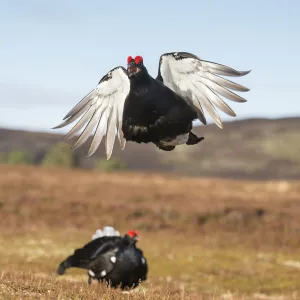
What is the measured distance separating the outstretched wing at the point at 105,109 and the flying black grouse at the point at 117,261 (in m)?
5.91

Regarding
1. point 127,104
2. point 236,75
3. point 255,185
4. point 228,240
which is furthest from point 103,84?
point 255,185

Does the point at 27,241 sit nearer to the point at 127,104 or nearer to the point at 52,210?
the point at 52,210

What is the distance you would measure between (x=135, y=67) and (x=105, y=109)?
4.80 feet

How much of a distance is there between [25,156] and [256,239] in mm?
49377

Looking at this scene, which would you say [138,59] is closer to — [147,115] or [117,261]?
[147,115]

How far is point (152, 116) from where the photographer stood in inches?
439

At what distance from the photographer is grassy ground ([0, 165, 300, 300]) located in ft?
91.1

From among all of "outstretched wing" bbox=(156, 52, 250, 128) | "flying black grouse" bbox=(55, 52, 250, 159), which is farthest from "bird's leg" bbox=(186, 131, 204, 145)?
"outstretched wing" bbox=(156, 52, 250, 128)

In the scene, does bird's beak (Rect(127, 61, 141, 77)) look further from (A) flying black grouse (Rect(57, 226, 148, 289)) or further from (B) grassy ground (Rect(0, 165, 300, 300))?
(B) grassy ground (Rect(0, 165, 300, 300))

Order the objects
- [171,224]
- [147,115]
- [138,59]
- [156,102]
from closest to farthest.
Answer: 1. [147,115]
2. [156,102]
3. [138,59]
4. [171,224]

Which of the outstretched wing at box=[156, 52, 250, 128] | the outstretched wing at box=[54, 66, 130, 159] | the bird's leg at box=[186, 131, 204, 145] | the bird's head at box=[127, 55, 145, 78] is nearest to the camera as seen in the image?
the bird's head at box=[127, 55, 145, 78]

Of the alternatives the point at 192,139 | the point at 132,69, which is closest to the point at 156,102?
the point at 132,69

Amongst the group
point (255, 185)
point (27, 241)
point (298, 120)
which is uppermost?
point (298, 120)

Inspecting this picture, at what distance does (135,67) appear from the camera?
1136 cm
